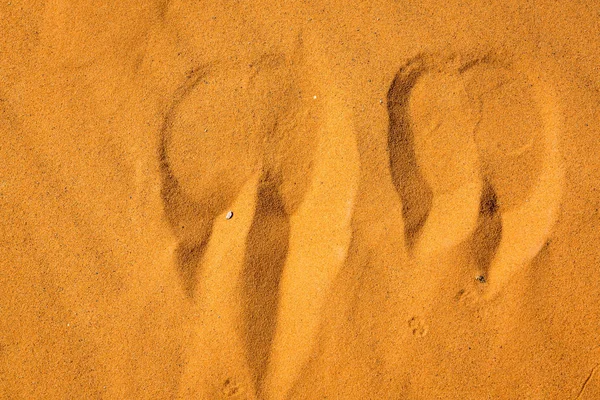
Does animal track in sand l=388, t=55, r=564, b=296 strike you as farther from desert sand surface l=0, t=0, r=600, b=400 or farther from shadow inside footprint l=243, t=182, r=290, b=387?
shadow inside footprint l=243, t=182, r=290, b=387

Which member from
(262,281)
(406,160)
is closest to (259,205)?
(262,281)

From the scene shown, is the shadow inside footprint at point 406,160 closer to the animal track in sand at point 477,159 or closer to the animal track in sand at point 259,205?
the animal track in sand at point 477,159

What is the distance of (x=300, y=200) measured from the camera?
1738 mm

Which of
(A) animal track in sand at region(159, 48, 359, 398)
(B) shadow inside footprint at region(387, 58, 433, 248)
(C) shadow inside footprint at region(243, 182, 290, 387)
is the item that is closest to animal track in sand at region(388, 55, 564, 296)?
(B) shadow inside footprint at region(387, 58, 433, 248)

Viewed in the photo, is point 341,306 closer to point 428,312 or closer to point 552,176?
point 428,312

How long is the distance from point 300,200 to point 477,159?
0.67 metres

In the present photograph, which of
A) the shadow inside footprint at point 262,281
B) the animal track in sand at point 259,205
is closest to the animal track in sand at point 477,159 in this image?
the animal track in sand at point 259,205

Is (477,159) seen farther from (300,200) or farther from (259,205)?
(259,205)

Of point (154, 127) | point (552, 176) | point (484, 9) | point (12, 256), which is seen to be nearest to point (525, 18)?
point (484, 9)

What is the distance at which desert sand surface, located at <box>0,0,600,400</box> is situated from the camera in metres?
1.70

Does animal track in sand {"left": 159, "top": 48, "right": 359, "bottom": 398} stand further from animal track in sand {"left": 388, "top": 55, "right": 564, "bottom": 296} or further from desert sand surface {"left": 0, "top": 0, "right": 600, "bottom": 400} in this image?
animal track in sand {"left": 388, "top": 55, "right": 564, "bottom": 296}

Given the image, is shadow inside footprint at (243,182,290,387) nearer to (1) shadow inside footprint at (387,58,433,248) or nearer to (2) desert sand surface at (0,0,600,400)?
(2) desert sand surface at (0,0,600,400)

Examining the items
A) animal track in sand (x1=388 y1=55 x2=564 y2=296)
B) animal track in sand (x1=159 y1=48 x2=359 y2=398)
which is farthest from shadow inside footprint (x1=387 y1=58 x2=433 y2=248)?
animal track in sand (x1=159 y1=48 x2=359 y2=398)

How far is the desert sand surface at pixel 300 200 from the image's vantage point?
170cm
